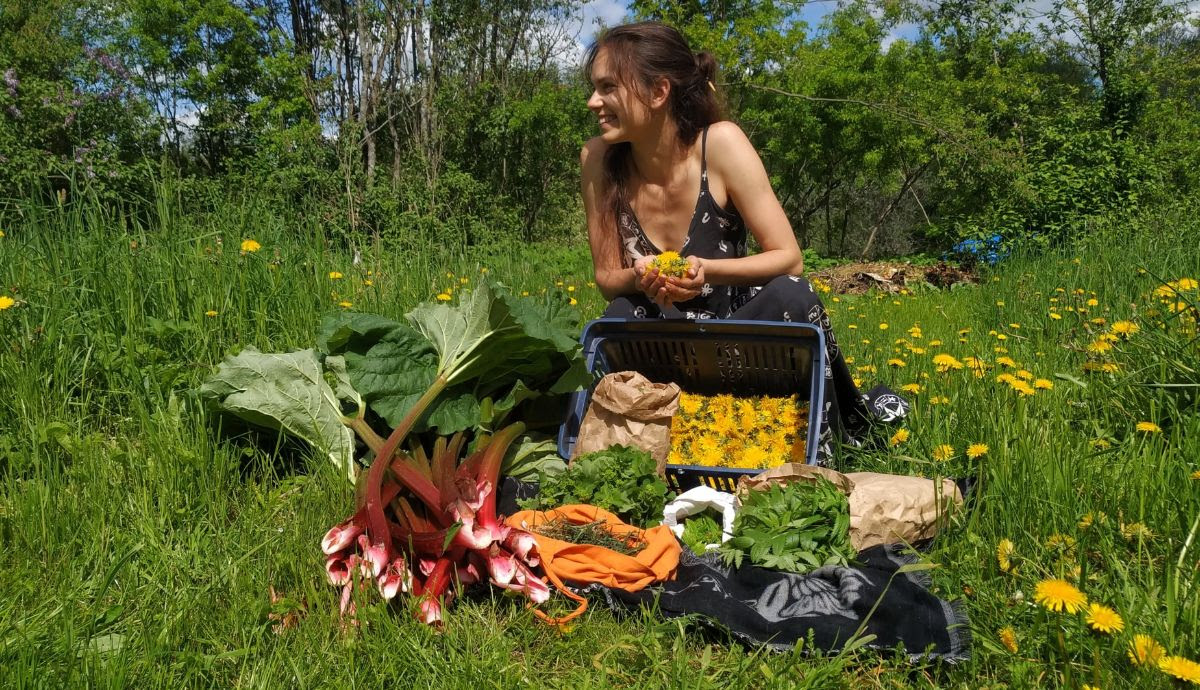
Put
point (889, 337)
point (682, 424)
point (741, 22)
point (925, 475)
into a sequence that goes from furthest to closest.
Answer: point (741, 22), point (889, 337), point (682, 424), point (925, 475)

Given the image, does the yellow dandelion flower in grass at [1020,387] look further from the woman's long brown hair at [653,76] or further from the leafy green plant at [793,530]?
the woman's long brown hair at [653,76]

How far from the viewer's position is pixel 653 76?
271 centimetres

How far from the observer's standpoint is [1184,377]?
2.13 meters

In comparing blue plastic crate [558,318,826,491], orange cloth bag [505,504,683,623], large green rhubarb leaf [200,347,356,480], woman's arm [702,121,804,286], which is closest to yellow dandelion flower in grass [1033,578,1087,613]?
orange cloth bag [505,504,683,623]

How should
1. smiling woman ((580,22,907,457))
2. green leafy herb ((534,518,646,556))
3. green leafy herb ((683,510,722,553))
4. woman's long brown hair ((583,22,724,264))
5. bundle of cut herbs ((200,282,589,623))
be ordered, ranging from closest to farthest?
green leafy herb ((534,518,646,556)) < green leafy herb ((683,510,722,553)) < bundle of cut herbs ((200,282,589,623)) < smiling woman ((580,22,907,457)) < woman's long brown hair ((583,22,724,264))

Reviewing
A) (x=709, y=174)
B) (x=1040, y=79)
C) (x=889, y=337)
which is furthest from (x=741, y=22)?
(x=709, y=174)

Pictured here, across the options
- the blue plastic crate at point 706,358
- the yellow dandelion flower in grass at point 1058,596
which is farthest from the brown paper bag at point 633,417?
the yellow dandelion flower in grass at point 1058,596

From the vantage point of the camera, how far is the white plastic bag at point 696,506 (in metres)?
2.02

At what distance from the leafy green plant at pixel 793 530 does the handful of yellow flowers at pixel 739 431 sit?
0.47 m

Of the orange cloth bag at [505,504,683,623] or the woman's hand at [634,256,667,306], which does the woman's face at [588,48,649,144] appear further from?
the orange cloth bag at [505,504,683,623]

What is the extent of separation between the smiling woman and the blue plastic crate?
0.11m

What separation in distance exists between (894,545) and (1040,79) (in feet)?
62.9

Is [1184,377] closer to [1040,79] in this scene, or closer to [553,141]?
[553,141]

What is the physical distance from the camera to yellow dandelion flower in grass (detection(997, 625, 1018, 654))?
1.38 meters
